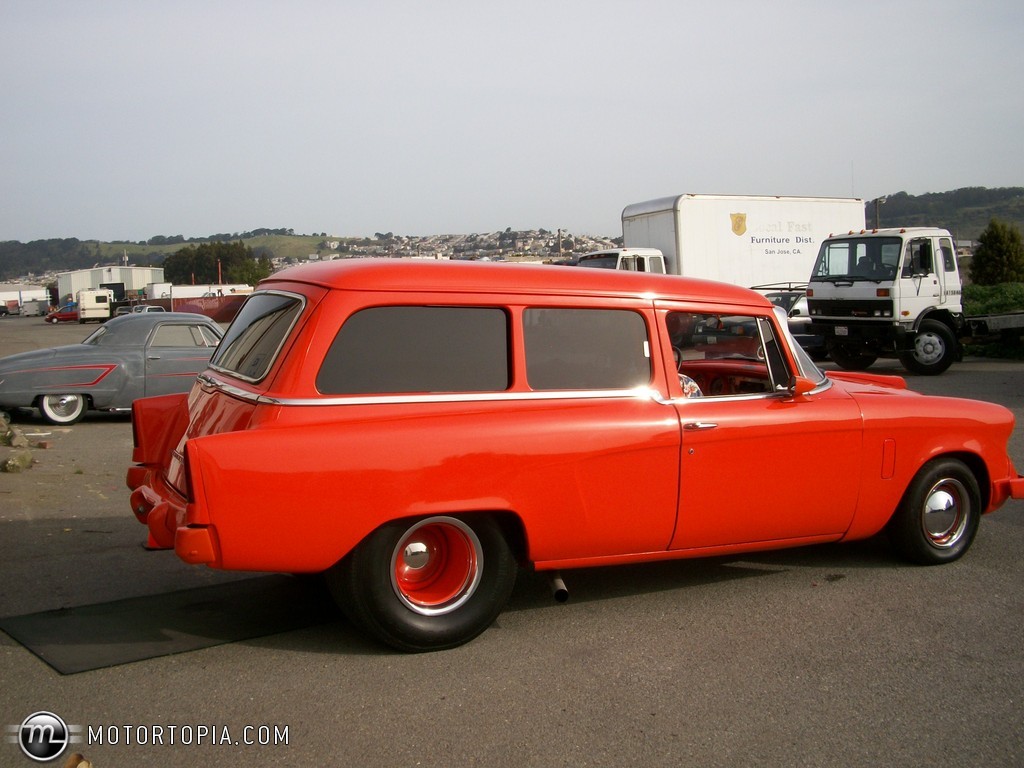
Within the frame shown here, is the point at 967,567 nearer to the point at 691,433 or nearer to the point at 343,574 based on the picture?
the point at 691,433

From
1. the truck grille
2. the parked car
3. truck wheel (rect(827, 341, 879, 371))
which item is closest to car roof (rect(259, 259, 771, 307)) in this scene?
the truck grille

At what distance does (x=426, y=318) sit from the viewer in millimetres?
4453

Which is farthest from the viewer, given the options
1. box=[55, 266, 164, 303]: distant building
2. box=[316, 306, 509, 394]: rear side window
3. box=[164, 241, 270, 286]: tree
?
box=[164, 241, 270, 286]: tree

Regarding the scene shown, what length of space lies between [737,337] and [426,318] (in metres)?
1.94

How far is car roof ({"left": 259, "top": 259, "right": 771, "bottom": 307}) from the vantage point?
14.5 ft

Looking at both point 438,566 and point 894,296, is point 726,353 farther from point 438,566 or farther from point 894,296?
point 894,296

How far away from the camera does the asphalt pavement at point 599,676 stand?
3.46 meters

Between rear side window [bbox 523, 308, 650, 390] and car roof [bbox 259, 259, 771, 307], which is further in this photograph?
rear side window [bbox 523, 308, 650, 390]

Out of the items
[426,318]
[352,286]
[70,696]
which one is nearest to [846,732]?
[426,318]

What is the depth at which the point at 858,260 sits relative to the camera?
1684 centimetres

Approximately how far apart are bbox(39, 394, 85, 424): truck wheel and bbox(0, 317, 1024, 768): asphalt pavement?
6.74 metres

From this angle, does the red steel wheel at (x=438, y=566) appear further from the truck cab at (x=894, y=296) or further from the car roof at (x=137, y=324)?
the truck cab at (x=894, y=296)

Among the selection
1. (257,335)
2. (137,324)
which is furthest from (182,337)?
(257,335)

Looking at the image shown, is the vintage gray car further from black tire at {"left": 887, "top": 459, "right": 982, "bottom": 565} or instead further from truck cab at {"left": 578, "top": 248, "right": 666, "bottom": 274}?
truck cab at {"left": 578, "top": 248, "right": 666, "bottom": 274}
